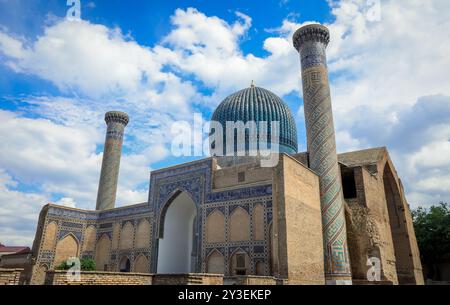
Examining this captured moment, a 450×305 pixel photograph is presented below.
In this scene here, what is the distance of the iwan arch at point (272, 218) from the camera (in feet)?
31.8

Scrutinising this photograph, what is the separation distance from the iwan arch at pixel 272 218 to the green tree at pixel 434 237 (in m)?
3.39

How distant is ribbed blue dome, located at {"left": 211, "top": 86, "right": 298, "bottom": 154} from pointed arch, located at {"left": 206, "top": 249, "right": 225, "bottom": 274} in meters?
7.26

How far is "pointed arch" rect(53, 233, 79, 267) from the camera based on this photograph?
15.3 m

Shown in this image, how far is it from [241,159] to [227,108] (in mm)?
3359

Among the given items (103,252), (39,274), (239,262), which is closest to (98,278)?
(239,262)

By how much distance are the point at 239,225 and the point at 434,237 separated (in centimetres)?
1208

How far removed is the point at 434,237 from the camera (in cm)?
1803

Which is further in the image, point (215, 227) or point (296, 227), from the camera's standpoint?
point (215, 227)

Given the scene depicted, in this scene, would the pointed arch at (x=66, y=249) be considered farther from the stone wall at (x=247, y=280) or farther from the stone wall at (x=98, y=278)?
the stone wall at (x=247, y=280)

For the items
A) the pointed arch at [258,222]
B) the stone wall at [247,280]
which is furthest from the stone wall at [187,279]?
the pointed arch at [258,222]

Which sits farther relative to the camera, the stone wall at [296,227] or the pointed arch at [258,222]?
the pointed arch at [258,222]

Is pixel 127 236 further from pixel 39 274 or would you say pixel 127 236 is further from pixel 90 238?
pixel 39 274
